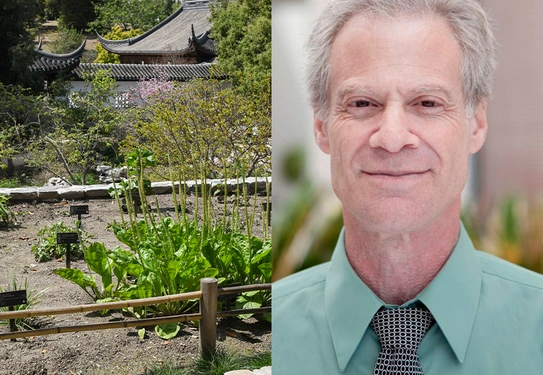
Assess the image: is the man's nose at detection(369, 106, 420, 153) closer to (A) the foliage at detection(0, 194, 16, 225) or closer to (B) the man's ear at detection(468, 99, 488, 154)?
(B) the man's ear at detection(468, 99, 488, 154)

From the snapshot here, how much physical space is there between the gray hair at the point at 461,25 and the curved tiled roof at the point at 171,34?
1586 centimetres

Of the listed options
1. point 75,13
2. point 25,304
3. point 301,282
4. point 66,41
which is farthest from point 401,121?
point 75,13

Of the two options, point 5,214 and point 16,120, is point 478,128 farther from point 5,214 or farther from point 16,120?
point 16,120

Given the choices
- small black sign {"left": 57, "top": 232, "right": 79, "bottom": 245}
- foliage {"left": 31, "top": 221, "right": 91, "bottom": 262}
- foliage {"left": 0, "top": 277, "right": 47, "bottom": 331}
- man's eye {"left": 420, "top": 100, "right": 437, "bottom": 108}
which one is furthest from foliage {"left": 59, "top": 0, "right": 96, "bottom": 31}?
man's eye {"left": 420, "top": 100, "right": 437, "bottom": 108}

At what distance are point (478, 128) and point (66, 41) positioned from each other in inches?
747

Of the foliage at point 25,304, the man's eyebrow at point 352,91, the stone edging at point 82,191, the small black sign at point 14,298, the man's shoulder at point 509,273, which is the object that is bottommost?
the foliage at point 25,304

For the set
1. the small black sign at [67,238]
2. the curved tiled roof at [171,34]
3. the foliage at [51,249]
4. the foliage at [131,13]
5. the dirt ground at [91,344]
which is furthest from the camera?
the foliage at [131,13]

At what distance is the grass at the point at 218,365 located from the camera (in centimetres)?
386

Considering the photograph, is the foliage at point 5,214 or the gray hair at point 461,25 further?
the foliage at point 5,214

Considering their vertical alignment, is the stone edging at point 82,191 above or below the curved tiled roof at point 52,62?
below

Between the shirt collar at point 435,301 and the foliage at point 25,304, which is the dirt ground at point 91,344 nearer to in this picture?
the foliage at point 25,304

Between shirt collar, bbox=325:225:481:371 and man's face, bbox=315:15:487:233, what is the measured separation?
12cm

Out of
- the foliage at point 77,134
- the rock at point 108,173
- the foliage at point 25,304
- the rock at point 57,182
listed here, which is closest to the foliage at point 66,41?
the foliage at point 77,134

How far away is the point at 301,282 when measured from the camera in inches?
69.3
